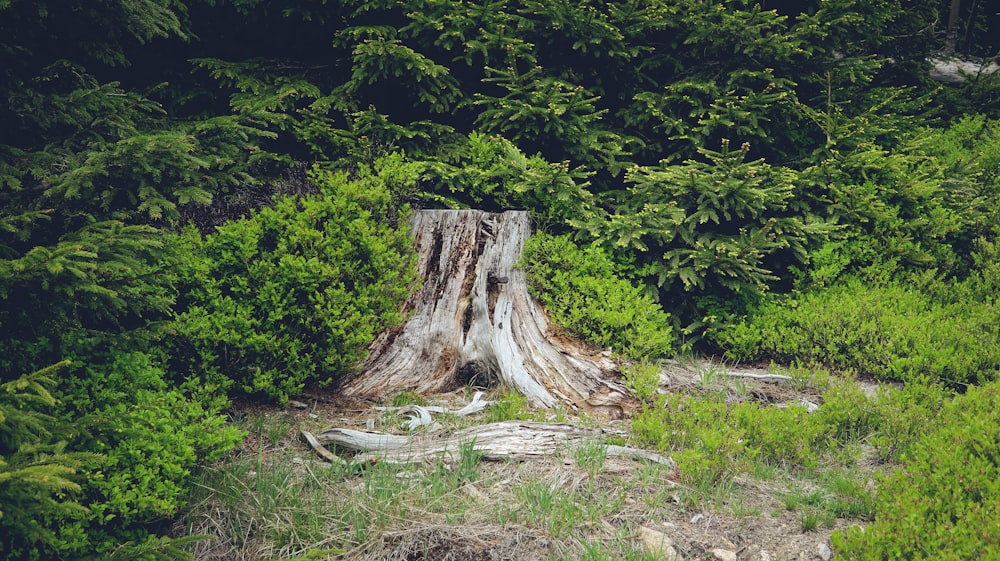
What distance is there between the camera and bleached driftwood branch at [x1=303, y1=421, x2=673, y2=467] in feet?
13.6

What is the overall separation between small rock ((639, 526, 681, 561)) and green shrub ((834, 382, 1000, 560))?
0.78 m

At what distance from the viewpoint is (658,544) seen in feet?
11.0

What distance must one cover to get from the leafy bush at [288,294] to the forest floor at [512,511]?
0.78 meters

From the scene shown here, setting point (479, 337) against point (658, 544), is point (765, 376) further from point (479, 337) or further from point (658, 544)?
point (658, 544)

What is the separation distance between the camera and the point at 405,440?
4426mm

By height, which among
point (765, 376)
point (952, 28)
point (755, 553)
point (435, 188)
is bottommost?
point (755, 553)

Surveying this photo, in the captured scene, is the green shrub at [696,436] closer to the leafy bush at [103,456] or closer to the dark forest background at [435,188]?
the dark forest background at [435,188]

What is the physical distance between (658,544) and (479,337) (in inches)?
106

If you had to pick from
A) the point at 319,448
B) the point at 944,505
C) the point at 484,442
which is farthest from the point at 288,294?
the point at 944,505

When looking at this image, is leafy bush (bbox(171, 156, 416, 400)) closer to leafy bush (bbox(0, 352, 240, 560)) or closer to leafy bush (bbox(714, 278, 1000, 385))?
leafy bush (bbox(0, 352, 240, 560))

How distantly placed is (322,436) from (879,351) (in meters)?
4.79

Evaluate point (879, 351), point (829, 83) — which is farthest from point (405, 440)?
point (829, 83)

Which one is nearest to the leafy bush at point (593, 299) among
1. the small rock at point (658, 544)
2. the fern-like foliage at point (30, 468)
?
the small rock at point (658, 544)

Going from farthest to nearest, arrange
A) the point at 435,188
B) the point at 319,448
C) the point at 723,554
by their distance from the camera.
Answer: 1. the point at 435,188
2. the point at 319,448
3. the point at 723,554
